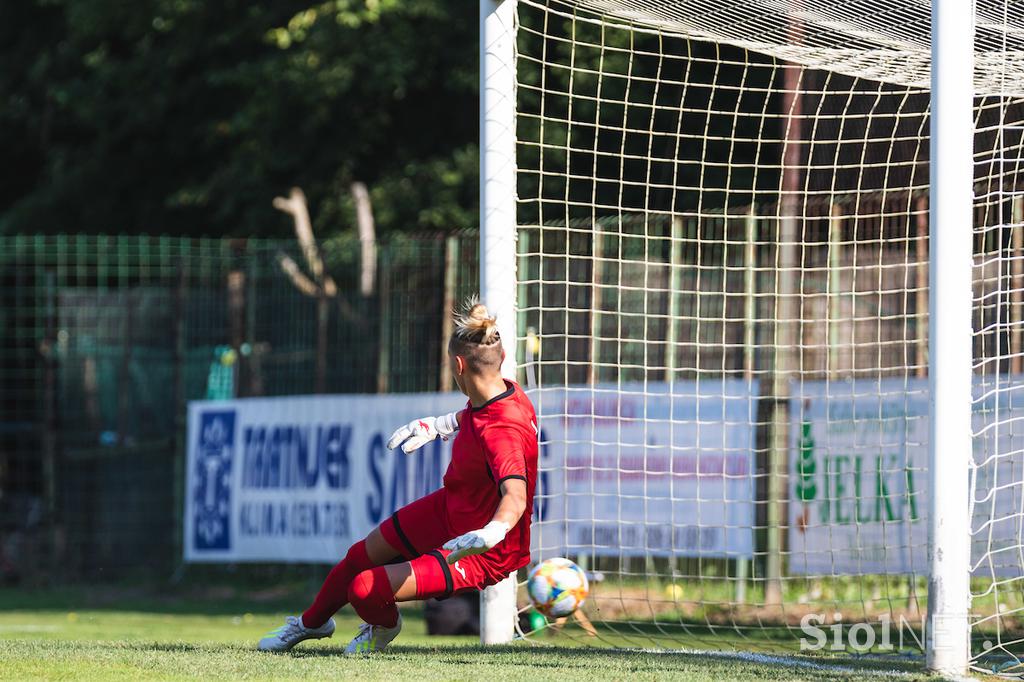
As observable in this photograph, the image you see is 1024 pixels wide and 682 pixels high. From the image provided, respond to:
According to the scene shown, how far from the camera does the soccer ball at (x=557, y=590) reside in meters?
7.78

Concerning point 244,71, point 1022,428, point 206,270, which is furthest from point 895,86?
point 244,71

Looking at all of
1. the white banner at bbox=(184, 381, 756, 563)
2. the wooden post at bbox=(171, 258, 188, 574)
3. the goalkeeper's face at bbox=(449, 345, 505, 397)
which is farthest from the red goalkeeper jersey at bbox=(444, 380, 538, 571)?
the wooden post at bbox=(171, 258, 188, 574)

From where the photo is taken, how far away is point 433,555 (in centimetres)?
639

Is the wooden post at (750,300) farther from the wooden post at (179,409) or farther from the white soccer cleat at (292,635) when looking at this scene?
the wooden post at (179,409)

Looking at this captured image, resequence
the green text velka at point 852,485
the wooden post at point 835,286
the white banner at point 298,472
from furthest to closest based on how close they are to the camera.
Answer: the white banner at point 298,472 → the wooden post at point 835,286 → the green text velka at point 852,485

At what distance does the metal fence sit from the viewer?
14547 mm

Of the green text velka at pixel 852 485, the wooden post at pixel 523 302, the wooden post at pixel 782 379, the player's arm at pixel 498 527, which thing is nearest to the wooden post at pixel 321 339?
the wooden post at pixel 523 302

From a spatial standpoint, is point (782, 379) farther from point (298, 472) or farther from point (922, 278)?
point (298, 472)

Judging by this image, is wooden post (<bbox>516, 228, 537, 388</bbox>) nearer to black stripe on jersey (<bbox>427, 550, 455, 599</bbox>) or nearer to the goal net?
the goal net

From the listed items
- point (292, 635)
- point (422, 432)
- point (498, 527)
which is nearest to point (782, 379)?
point (422, 432)

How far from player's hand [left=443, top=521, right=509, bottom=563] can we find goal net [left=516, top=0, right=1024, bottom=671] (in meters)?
2.47

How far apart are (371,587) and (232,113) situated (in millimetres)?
17566

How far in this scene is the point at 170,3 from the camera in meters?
21.7

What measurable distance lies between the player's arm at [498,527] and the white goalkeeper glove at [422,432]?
0.63 m
